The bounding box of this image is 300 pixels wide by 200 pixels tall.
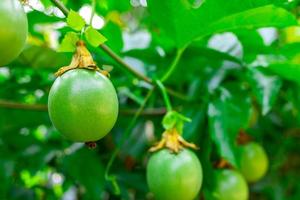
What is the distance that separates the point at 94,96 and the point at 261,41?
401mm

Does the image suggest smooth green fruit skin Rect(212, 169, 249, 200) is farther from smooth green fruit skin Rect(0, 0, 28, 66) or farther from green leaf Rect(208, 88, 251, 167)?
smooth green fruit skin Rect(0, 0, 28, 66)

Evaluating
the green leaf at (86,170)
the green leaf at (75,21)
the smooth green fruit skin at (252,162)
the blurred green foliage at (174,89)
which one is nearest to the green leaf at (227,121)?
the blurred green foliage at (174,89)

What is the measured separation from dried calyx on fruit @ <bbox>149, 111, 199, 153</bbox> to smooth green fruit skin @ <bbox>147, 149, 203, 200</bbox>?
0.05 feet

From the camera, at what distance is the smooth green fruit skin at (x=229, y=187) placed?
82 cm

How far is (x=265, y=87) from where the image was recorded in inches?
31.3

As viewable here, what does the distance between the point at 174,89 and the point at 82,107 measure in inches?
21.0

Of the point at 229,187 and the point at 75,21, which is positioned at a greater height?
the point at 75,21

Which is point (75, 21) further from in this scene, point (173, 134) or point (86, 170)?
Result: point (86, 170)

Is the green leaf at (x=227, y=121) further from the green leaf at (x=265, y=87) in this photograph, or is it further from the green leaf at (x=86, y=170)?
the green leaf at (x=86, y=170)

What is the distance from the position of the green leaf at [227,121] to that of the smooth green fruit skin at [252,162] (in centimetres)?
11

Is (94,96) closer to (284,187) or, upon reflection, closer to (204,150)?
(204,150)

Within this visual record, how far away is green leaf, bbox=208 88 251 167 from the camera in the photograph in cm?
78

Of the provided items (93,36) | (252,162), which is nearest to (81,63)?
(93,36)

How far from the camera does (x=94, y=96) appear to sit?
0.48 m
